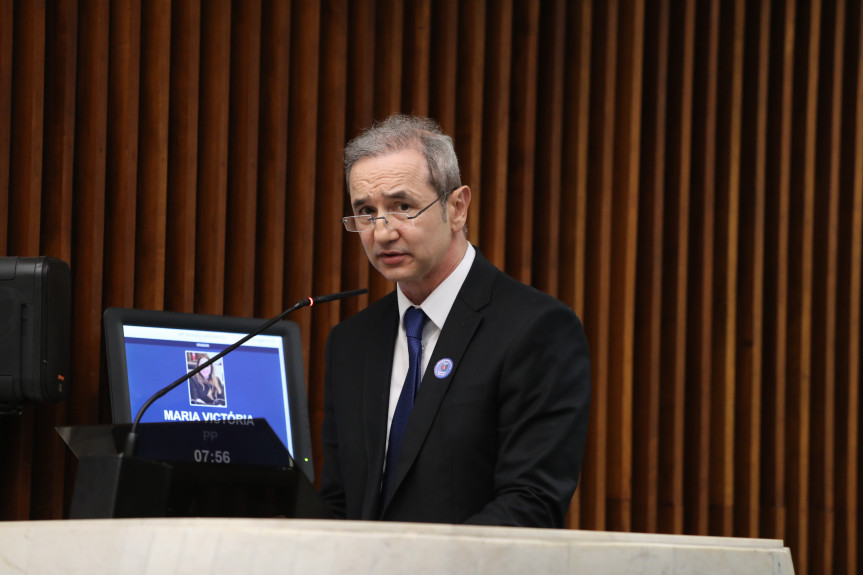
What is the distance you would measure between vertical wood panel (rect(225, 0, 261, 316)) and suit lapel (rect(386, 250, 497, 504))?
4.17ft

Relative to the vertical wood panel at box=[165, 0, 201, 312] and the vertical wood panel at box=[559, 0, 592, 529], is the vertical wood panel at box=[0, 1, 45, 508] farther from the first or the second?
the vertical wood panel at box=[559, 0, 592, 529]

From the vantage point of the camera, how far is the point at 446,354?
2238 mm

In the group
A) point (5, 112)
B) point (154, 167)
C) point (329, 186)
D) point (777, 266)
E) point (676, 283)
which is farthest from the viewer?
point (777, 266)

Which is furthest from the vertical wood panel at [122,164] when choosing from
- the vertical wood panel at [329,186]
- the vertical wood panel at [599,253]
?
the vertical wood panel at [599,253]

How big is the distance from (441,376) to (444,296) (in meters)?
0.20

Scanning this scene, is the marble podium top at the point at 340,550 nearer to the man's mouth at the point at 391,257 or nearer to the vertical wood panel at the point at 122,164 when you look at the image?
the man's mouth at the point at 391,257

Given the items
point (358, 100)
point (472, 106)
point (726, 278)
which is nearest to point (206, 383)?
point (358, 100)

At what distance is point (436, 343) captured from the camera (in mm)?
2275

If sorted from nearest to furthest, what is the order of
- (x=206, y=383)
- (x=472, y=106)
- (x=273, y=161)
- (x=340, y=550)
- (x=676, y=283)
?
1. (x=340, y=550)
2. (x=206, y=383)
3. (x=273, y=161)
4. (x=472, y=106)
5. (x=676, y=283)

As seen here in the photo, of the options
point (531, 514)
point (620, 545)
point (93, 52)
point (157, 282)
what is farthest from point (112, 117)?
point (620, 545)

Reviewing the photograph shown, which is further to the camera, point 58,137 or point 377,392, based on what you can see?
point 58,137

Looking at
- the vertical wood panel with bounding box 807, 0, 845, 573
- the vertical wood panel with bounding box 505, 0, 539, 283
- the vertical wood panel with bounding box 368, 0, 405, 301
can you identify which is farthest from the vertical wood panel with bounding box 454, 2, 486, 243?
the vertical wood panel with bounding box 807, 0, 845, 573

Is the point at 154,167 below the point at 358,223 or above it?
above

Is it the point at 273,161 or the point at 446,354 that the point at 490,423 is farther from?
the point at 273,161
